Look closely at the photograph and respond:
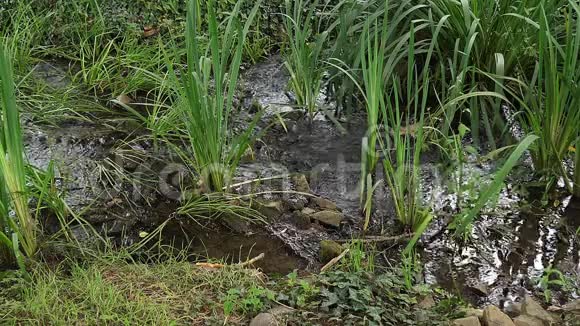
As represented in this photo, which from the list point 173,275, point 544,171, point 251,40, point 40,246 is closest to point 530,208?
point 544,171

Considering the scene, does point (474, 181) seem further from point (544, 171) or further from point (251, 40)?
point (251, 40)

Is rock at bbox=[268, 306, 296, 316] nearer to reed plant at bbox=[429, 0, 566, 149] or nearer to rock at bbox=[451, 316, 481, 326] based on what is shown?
rock at bbox=[451, 316, 481, 326]

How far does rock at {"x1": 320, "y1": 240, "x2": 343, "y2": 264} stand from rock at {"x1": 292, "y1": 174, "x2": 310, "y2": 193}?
495mm

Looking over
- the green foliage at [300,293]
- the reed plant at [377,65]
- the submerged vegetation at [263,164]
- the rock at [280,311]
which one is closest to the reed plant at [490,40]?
the submerged vegetation at [263,164]

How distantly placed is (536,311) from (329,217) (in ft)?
3.01

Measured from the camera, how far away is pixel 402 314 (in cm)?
227

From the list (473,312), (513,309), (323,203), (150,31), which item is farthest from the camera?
(150,31)

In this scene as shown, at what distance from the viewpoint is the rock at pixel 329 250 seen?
268 centimetres

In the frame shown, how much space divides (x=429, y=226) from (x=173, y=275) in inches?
43.2

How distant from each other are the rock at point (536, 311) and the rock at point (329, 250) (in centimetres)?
69

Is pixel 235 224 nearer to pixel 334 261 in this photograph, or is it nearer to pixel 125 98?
pixel 334 261

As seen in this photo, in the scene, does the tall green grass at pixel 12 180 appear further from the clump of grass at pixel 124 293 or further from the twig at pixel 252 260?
the twig at pixel 252 260

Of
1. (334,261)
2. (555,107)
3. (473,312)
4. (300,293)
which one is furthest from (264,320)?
(555,107)

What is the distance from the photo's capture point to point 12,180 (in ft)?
8.25
